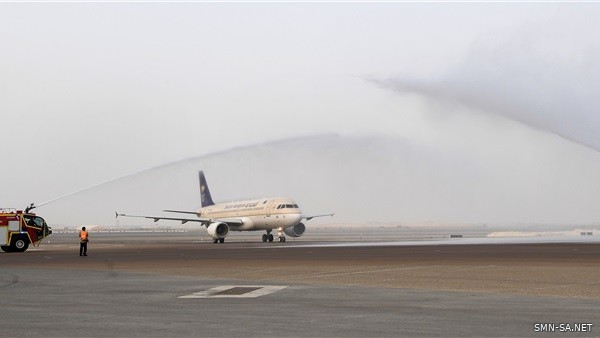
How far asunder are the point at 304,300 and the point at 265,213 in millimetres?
59791

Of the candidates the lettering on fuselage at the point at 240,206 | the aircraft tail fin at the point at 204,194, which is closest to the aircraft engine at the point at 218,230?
the lettering on fuselage at the point at 240,206

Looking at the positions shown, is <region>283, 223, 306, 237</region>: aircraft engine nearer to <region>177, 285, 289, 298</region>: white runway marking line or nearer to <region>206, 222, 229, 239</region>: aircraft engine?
<region>206, 222, 229, 239</region>: aircraft engine

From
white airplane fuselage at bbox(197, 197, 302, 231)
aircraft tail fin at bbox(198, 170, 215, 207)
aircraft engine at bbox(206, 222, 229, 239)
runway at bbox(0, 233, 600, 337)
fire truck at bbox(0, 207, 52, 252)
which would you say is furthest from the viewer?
aircraft tail fin at bbox(198, 170, 215, 207)

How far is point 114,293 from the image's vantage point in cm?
2241

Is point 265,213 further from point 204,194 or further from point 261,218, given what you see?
point 204,194

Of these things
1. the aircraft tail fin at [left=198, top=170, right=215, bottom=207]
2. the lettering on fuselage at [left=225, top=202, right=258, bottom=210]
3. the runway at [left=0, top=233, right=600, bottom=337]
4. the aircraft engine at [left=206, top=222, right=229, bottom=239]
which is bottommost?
the runway at [left=0, top=233, right=600, bottom=337]

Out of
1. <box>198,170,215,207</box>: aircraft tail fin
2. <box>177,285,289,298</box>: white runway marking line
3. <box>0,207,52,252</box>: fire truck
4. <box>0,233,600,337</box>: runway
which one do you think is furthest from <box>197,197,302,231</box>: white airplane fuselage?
<box>177,285,289,298</box>: white runway marking line

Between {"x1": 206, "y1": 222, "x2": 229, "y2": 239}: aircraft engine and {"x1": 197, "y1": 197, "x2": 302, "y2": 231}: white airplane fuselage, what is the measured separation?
3067 millimetres

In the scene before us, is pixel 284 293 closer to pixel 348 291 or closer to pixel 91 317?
pixel 348 291

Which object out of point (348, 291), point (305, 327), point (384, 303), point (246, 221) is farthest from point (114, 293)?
point (246, 221)

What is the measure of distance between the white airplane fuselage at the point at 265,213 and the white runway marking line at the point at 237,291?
53.7 meters

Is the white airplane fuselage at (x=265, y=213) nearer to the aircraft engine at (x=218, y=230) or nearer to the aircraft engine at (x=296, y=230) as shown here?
the aircraft engine at (x=296, y=230)

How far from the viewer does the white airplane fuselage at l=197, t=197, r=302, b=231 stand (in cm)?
7800

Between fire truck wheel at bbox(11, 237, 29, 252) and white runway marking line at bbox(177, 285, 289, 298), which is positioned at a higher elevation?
fire truck wheel at bbox(11, 237, 29, 252)
